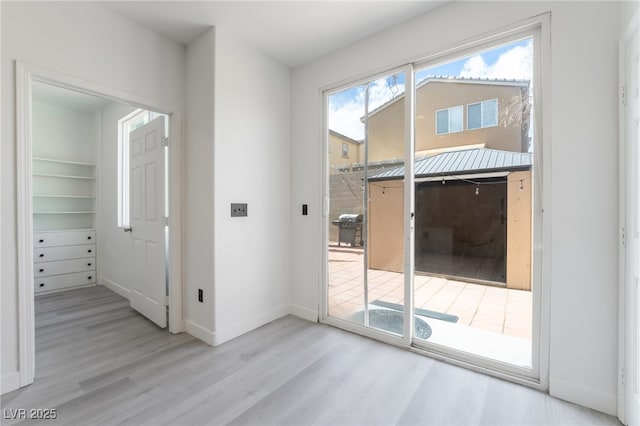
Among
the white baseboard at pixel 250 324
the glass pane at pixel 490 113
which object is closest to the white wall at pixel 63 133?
the white baseboard at pixel 250 324

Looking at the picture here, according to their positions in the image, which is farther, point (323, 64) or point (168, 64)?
point (323, 64)

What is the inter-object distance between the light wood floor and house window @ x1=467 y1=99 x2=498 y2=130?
6.03ft

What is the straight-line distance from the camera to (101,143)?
432 centimetres

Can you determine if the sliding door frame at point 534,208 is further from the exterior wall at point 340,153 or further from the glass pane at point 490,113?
the exterior wall at point 340,153

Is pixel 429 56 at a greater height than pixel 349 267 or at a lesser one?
greater

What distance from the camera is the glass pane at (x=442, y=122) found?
7.40 feet

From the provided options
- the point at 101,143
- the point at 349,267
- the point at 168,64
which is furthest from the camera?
the point at 101,143

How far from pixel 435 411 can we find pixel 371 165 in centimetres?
191

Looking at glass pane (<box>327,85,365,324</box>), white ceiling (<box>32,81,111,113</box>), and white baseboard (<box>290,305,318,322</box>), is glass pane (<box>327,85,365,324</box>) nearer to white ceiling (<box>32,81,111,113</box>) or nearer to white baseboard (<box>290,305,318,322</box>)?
white baseboard (<box>290,305,318,322</box>)

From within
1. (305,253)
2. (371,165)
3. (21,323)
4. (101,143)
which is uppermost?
(101,143)

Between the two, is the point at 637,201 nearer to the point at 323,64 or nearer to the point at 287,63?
the point at 323,64

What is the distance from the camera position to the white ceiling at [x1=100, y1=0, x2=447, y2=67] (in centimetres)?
211

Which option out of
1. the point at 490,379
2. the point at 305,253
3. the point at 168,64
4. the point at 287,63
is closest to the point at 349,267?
the point at 305,253

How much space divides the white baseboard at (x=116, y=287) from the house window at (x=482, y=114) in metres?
4.35
